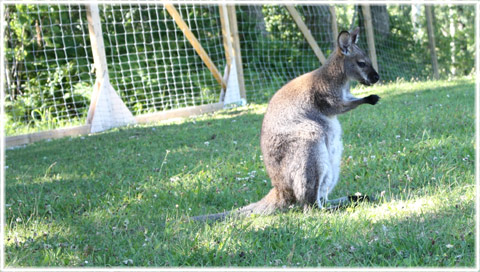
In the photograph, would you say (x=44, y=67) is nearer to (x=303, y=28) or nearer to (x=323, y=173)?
(x=303, y=28)

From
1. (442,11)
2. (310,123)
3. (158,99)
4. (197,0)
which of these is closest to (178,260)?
(310,123)

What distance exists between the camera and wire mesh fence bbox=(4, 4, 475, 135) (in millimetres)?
10471

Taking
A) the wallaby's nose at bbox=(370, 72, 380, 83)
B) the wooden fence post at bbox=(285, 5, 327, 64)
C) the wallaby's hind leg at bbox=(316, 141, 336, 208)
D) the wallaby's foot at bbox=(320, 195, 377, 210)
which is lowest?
the wallaby's foot at bbox=(320, 195, 377, 210)

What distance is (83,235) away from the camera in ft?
13.2

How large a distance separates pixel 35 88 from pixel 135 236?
766cm

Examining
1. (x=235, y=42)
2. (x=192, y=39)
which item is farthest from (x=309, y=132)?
(x=235, y=42)

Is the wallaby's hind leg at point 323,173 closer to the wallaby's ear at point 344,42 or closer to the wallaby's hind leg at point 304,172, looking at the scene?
the wallaby's hind leg at point 304,172

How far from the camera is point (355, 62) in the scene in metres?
4.71

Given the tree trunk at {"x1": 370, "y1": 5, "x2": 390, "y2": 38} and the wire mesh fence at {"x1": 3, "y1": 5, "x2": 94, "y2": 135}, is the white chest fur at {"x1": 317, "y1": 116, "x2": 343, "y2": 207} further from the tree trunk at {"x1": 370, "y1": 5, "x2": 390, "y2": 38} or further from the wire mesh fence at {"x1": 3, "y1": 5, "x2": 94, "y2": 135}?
the tree trunk at {"x1": 370, "y1": 5, "x2": 390, "y2": 38}

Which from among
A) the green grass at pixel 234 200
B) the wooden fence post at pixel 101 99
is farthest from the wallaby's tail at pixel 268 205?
the wooden fence post at pixel 101 99

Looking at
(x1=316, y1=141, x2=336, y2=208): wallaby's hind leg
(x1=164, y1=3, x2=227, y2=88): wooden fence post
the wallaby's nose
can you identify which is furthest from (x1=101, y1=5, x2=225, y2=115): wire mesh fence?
(x1=316, y1=141, x2=336, y2=208): wallaby's hind leg

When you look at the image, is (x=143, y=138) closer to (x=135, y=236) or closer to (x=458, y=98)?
(x=135, y=236)

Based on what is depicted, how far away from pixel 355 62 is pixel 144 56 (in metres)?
7.37

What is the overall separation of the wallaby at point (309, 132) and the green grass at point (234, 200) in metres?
0.18
